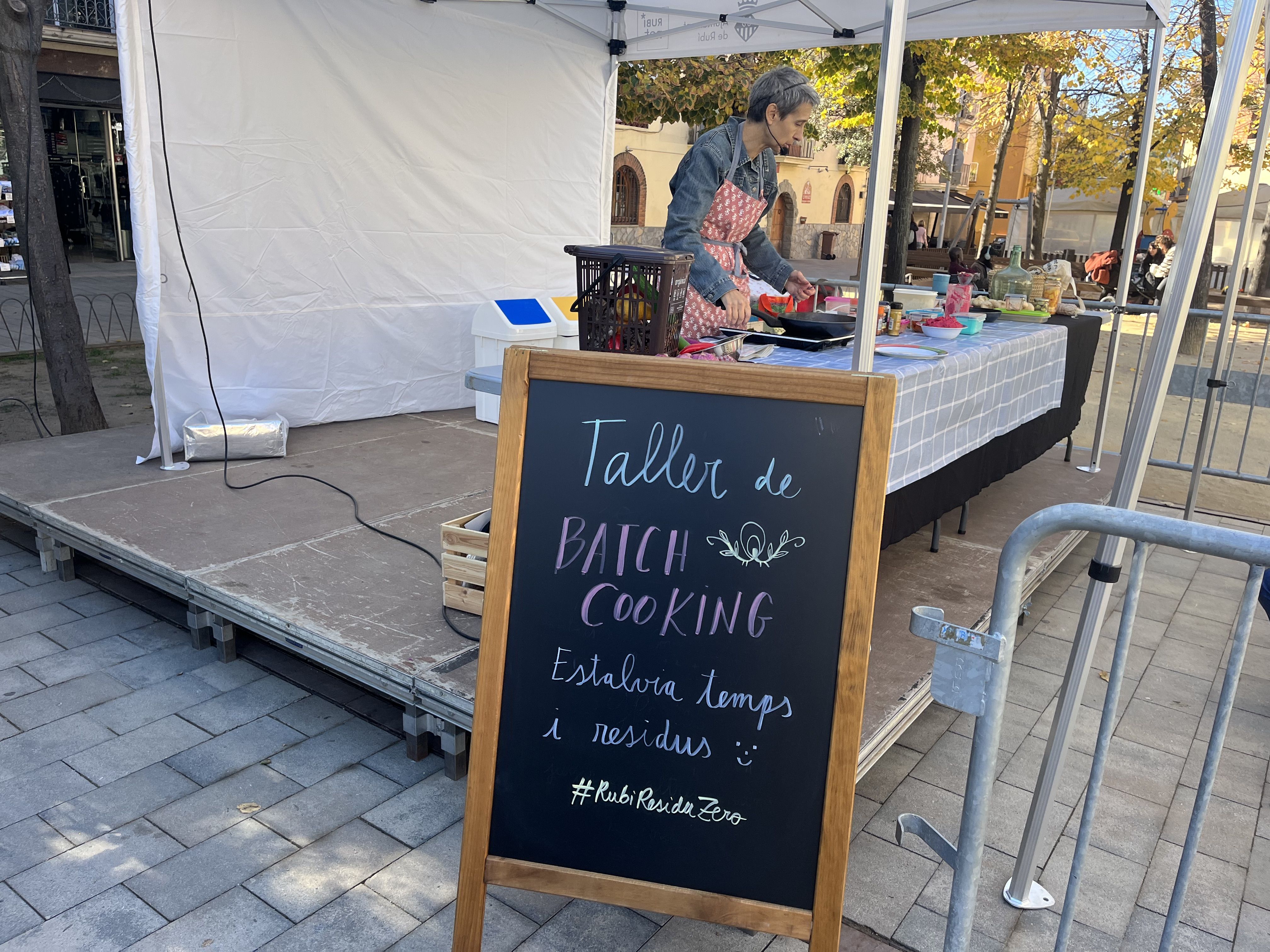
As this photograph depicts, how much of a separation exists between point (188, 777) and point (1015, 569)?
2.47m

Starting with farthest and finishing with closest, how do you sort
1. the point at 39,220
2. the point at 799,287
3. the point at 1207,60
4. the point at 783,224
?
1. the point at 783,224
2. the point at 1207,60
3. the point at 39,220
4. the point at 799,287

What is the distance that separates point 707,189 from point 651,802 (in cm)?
231

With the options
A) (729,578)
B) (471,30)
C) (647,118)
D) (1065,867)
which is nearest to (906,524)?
(1065,867)

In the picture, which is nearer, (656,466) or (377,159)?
(656,466)

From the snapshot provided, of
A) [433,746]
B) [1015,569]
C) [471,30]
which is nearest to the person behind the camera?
[1015,569]

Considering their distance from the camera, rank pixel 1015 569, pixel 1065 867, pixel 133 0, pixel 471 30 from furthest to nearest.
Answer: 1. pixel 471 30
2. pixel 133 0
3. pixel 1065 867
4. pixel 1015 569

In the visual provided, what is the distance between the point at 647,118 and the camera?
1119 cm

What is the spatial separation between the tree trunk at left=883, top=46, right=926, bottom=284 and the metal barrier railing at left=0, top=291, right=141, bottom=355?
855 cm

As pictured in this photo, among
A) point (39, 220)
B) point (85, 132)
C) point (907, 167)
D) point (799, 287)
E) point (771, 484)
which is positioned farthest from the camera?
point (85, 132)

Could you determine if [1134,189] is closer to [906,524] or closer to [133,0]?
[906,524]

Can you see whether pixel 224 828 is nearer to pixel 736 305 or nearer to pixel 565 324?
pixel 736 305

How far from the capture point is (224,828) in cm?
258

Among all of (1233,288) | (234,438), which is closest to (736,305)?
(1233,288)

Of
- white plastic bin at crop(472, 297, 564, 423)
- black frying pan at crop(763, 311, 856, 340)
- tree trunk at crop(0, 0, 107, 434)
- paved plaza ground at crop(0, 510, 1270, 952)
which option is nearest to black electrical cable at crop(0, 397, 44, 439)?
tree trunk at crop(0, 0, 107, 434)
